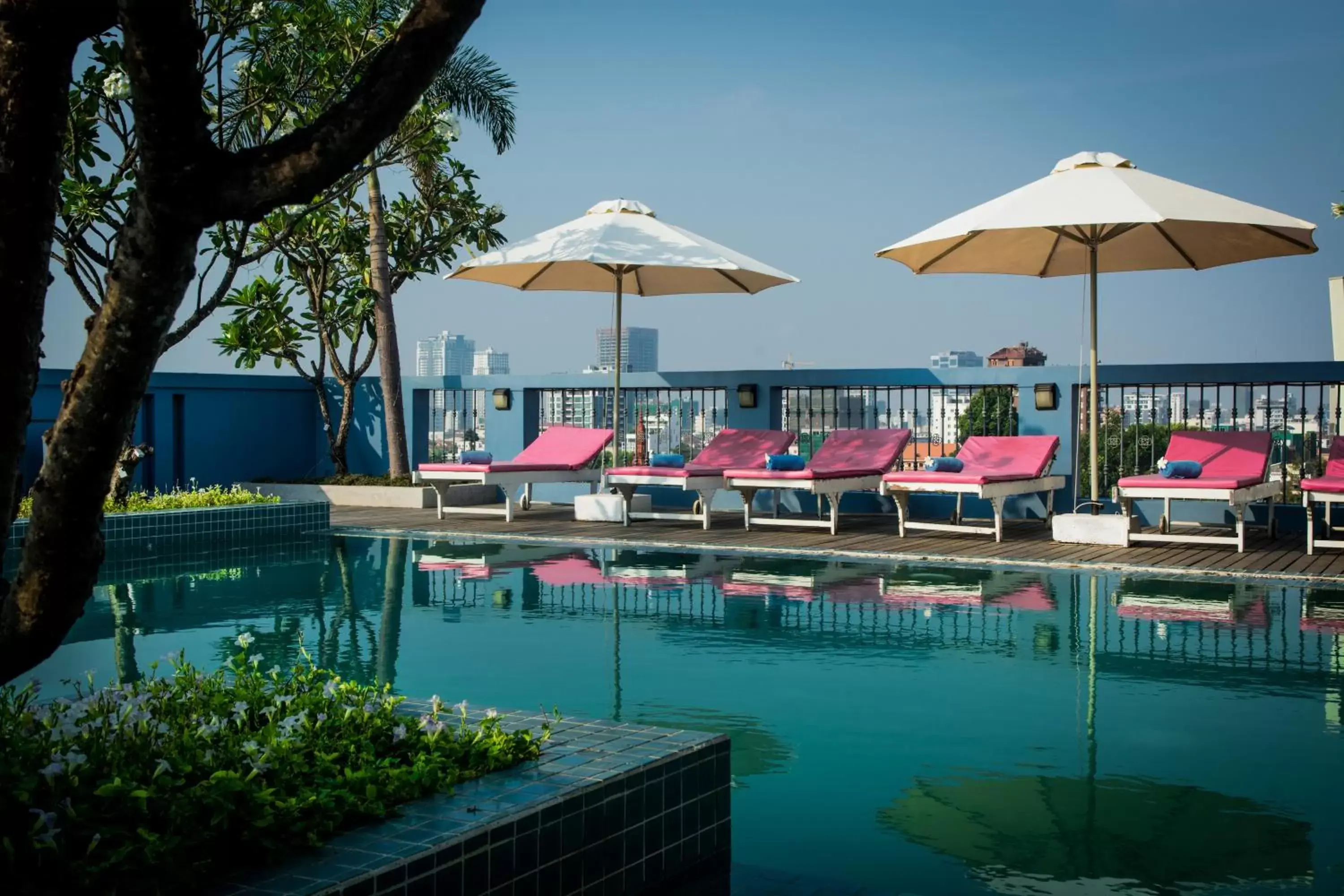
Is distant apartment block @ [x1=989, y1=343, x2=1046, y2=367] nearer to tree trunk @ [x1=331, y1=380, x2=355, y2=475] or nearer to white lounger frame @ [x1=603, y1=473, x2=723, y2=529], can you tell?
white lounger frame @ [x1=603, y1=473, x2=723, y2=529]

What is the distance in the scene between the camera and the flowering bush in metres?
2.23

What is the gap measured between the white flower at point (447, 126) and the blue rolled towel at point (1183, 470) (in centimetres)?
697

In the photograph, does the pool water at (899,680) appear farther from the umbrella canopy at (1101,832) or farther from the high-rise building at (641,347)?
the high-rise building at (641,347)

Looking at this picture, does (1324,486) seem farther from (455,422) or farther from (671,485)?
(455,422)

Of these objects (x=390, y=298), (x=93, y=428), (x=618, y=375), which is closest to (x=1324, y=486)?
(x=618, y=375)

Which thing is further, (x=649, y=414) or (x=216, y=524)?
(x=649, y=414)

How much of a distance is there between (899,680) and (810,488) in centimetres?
546

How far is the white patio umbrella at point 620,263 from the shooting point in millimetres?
11789

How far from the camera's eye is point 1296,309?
44844 mm

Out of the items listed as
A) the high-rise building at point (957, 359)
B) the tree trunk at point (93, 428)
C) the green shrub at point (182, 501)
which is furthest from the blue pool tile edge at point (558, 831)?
the high-rise building at point (957, 359)

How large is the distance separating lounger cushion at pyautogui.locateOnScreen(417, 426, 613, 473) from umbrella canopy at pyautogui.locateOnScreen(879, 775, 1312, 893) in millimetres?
8822

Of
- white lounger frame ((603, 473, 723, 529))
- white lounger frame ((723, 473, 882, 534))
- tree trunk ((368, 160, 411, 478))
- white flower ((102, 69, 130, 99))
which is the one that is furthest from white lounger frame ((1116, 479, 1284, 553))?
tree trunk ((368, 160, 411, 478))

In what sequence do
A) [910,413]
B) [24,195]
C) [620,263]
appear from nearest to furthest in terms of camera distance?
[24,195]
[620,263]
[910,413]

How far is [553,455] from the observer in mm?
13141
